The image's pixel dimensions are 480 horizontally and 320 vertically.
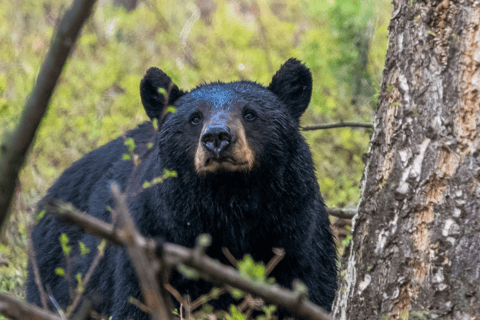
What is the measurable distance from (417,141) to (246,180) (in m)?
1.22

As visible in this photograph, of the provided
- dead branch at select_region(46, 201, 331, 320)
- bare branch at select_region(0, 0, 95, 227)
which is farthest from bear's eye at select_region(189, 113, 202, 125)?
bare branch at select_region(0, 0, 95, 227)

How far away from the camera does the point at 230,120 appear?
125 inches

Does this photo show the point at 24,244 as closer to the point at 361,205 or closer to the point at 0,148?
the point at 361,205

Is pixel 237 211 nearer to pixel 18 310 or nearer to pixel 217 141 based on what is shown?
pixel 217 141

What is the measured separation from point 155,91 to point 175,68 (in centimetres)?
376

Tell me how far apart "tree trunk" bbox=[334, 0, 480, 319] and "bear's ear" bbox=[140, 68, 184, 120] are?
165cm

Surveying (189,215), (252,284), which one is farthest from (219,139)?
(252,284)

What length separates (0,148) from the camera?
1083mm

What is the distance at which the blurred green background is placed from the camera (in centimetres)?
520

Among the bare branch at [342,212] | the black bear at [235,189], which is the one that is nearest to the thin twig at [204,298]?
the black bear at [235,189]

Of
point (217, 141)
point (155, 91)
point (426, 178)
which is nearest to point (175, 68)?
point (155, 91)

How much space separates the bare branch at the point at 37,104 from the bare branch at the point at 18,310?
395mm

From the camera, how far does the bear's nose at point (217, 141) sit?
295 cm

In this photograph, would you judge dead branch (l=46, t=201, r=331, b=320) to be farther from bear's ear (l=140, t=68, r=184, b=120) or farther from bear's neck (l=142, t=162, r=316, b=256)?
bear's ear (l=140, t=68, r=184, b=120)
